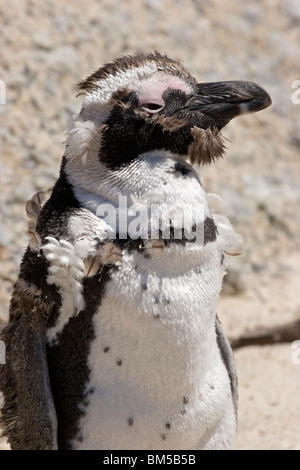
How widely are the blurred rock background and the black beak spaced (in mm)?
1391

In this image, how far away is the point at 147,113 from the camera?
2154 mm

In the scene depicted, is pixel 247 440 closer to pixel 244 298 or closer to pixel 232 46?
pixel 244 298

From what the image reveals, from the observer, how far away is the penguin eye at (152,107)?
2.16 meters

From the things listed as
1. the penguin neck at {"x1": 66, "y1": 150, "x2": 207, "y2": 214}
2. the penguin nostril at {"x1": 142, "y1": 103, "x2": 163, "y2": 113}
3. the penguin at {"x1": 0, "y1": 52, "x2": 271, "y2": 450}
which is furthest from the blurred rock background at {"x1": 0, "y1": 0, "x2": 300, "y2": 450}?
the penguin nostril at {"x1": 142, "y1": 103, "x2": 163, "y2": 113}

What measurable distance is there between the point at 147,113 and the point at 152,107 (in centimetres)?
3

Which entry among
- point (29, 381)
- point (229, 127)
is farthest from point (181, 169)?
point (229, 127)

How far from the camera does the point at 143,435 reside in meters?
2.17

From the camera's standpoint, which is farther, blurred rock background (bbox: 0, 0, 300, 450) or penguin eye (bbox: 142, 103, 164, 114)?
blurred rock background (bbox: 0, 0, 300, 450)

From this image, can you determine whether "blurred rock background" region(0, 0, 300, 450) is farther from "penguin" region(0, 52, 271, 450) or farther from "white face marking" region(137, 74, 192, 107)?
"white face marking" region(137, 74, 192, 107)

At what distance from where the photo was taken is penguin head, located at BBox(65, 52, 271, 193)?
7.07 feet

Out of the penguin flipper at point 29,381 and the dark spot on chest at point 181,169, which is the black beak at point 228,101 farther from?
the penguin flipper at point 29,381

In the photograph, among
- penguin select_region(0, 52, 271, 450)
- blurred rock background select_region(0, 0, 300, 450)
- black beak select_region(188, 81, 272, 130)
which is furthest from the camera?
blurred rock background select_region(0, 0, 300, 450)

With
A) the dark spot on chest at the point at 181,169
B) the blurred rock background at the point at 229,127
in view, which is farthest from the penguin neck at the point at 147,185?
the blurred rock background at the point at 229,127

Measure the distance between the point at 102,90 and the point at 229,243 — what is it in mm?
535
